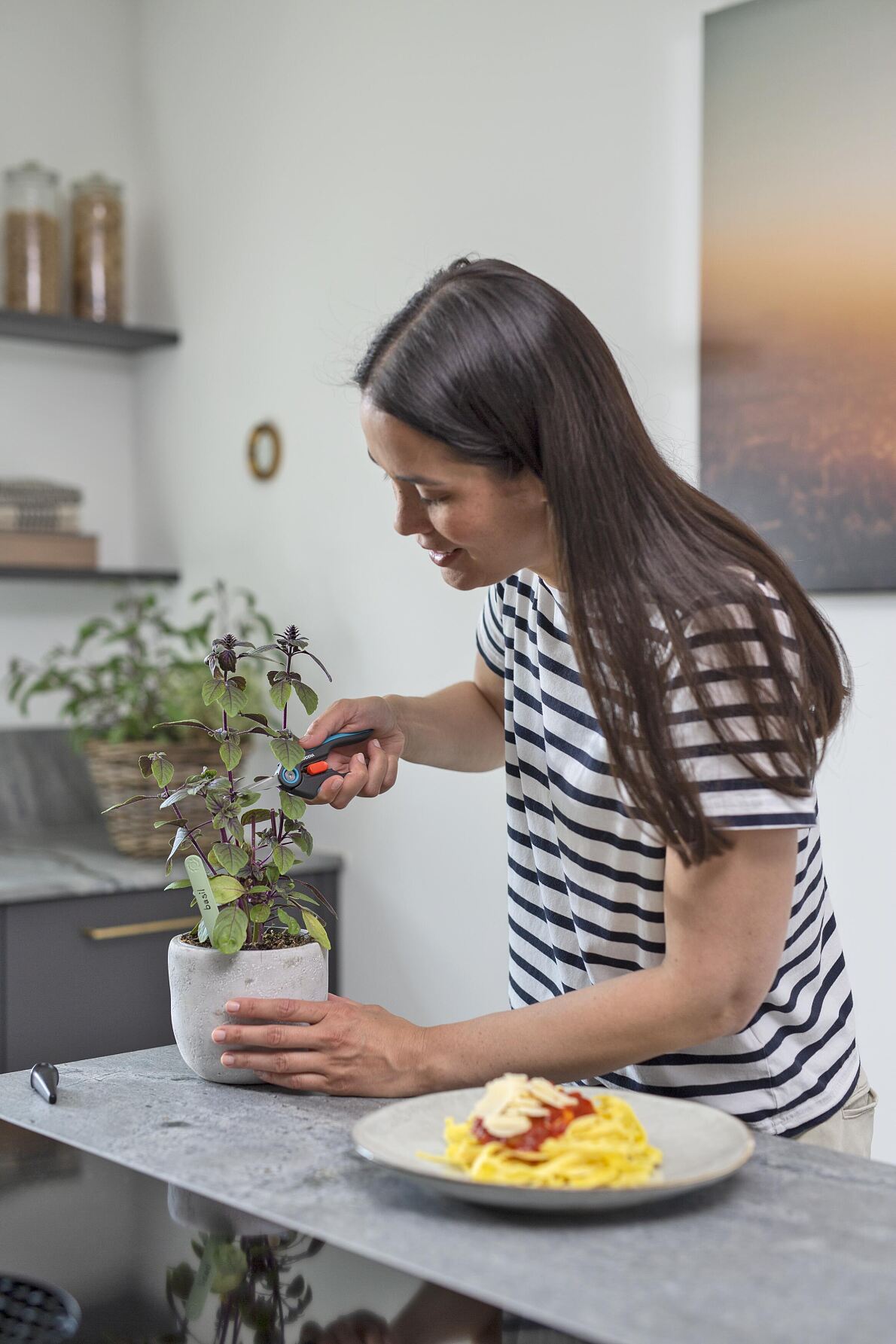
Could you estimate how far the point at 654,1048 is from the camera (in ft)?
3.41

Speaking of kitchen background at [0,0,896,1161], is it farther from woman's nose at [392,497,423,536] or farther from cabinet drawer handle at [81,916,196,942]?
woman's nose at [392,497,423,536]

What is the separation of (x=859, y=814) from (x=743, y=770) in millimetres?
981

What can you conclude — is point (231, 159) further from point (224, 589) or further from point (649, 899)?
point (649, 899)

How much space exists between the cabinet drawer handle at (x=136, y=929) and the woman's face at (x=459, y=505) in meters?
1.35

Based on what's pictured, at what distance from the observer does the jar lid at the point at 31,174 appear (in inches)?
110

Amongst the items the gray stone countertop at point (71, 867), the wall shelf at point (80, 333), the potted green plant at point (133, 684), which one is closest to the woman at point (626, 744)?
the gray stone countertop at point (71, 867)

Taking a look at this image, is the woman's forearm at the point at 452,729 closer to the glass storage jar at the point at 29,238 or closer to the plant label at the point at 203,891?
the plant label at the point at 203,891

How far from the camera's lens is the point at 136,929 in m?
2.42

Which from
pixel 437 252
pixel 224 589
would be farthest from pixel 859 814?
pixel 224 589

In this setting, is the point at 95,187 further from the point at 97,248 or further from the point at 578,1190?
the point at 578,1190

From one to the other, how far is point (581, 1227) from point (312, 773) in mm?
503

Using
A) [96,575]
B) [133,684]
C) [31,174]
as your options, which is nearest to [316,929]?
[133,684]

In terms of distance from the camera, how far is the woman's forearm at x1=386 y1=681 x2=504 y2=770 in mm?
1457

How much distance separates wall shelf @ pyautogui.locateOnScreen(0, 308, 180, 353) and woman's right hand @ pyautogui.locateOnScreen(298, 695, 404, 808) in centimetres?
171
